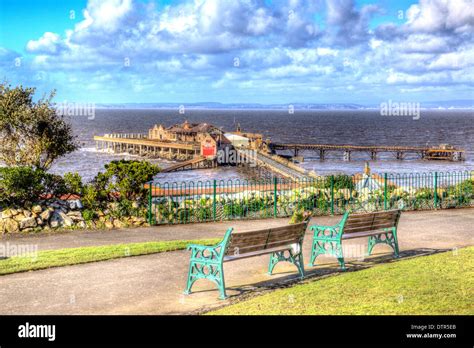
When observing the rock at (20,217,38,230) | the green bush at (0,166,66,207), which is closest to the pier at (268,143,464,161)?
the green bush at (0,166,66,207)

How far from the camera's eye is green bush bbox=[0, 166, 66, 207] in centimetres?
1656

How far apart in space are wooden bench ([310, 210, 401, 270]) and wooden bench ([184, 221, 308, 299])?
91cm

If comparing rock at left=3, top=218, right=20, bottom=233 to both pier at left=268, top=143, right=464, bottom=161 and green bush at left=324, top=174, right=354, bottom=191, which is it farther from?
pier at left=268, top=143, right=464, bottom=161

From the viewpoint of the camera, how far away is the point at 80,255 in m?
12.7

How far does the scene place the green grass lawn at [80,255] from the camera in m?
11.8

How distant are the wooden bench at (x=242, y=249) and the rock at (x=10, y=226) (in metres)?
7.26

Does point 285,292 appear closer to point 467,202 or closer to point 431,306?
point 431,306

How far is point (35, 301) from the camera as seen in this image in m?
9.54

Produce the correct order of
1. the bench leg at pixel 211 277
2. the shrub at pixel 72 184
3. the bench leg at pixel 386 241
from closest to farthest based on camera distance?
the bench leg at pixel 211 277
the bench leg at pixel 386 241
the shrub at pixel 72 184

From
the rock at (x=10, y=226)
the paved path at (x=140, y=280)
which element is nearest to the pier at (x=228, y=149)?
the rock at (x=10, y=226)

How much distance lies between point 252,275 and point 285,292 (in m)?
1.41

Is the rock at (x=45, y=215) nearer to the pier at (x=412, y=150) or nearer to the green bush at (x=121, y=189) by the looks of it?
the green bush at (x=121, y=189)

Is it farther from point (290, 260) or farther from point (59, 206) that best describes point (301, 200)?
point (290, 260)

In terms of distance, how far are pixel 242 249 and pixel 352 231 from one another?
120 inches
